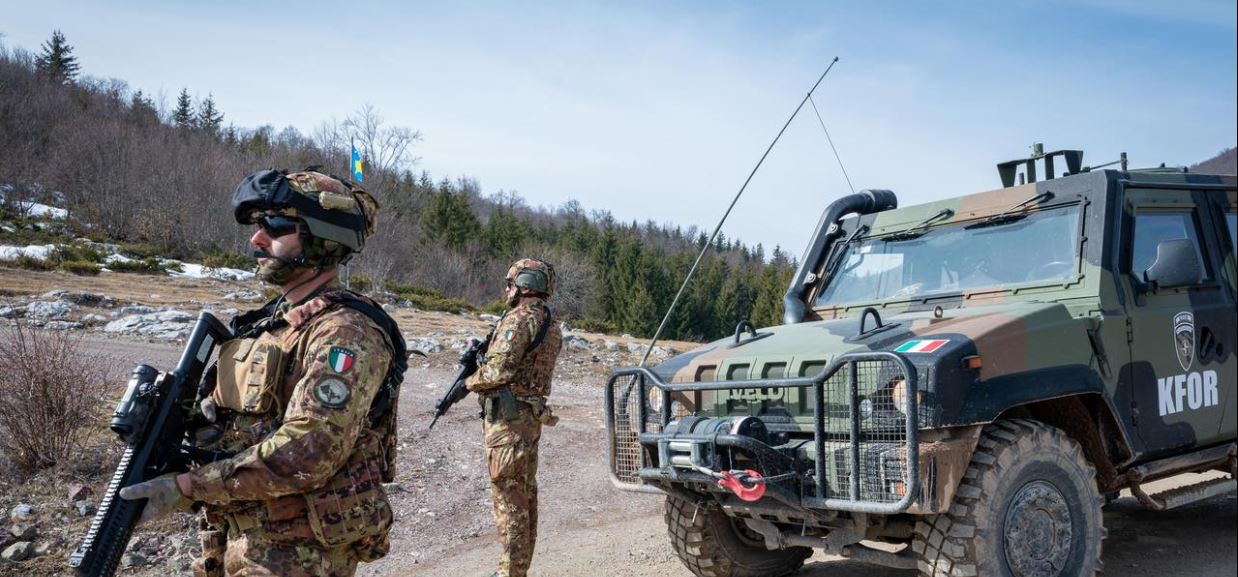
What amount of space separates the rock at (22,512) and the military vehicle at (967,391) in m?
3.94

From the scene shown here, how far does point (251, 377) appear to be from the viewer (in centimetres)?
239

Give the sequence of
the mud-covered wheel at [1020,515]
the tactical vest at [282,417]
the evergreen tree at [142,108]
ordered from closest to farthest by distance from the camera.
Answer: the tactical vest at [282,417]
the mud-covered wheel at [1020,515]
the evergreen tree at [142,108]

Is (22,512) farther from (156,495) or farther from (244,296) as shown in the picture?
(244,296)

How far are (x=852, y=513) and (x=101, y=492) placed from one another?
5072 mm

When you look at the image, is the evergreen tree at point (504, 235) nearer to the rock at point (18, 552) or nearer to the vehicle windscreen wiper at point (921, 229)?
the rock at point (18, 552)

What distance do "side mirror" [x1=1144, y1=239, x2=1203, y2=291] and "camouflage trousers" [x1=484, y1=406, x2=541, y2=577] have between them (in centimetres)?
330

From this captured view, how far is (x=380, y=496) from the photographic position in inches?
101

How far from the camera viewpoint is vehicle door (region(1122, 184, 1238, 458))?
4.41 metres

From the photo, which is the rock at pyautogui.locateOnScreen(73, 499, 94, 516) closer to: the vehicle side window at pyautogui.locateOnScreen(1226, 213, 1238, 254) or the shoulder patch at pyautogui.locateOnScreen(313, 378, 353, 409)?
the shoulder patch at pyautogui.locateOnScreen(313, 378, 353, 409)

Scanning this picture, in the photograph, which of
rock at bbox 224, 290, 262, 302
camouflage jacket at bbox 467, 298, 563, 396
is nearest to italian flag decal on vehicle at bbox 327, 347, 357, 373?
camouflage jacket at bbox 467, 298, 563, 396

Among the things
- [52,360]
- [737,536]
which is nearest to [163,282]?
[52,360]

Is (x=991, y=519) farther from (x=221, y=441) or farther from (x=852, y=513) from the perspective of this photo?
(x=221, y=441)

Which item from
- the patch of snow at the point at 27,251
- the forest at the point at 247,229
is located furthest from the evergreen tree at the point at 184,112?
the patch of snow at the point at 27,251

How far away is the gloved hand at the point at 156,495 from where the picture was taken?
217 cm
